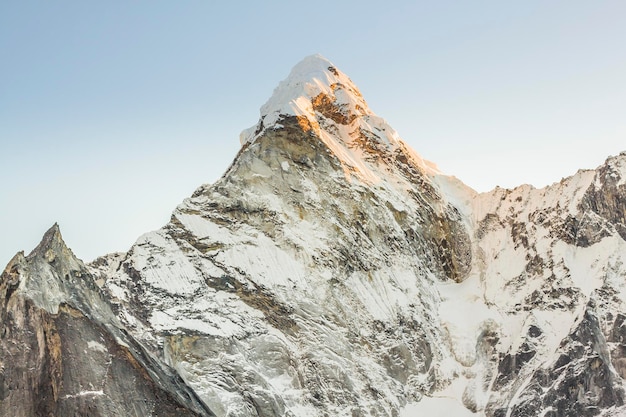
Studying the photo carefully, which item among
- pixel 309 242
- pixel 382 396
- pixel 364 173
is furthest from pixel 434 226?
pixel 382 396

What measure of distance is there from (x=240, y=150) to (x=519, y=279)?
4047cm

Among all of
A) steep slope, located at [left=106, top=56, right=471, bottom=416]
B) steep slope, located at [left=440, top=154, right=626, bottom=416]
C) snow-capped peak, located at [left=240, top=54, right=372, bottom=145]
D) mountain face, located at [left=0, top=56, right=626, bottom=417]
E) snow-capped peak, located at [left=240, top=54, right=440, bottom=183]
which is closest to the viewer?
mountain face, located at [left=0, top=56, right=626, bottom=417]

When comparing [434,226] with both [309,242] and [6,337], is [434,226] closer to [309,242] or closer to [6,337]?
[309,242]

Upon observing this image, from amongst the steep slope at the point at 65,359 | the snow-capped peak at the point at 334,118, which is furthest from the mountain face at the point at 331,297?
the snow-capped peak at the point at 334,118

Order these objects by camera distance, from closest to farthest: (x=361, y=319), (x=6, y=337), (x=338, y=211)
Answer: (x=6, y=337)
(x=361, y=319)
(x=338, y=211)

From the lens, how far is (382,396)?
113188mm

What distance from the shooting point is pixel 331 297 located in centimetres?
11888

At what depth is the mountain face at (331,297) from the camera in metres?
92.0

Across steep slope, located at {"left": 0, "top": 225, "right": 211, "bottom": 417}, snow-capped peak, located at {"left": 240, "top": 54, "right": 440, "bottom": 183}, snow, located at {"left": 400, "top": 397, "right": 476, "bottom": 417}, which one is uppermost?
snow-capped peak, located at {"left": 240, "top": 54, "right": 440, "bottom": 183}

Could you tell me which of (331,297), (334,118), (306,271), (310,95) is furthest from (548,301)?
(310,95)

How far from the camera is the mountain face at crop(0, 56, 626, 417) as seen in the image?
9200 centimetres

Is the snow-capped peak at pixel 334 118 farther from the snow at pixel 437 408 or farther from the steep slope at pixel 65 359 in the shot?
the steep slope at pixel 65 359

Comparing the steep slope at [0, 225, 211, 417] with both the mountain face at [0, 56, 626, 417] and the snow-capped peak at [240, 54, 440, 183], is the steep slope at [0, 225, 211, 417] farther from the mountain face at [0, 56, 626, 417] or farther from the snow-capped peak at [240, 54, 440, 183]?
the snow-capped peak at [240, 54, 440, 183]

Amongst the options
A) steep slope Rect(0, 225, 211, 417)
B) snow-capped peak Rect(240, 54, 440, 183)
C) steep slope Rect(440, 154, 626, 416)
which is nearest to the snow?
steep slope Rect(440, 154, 626, 416)
